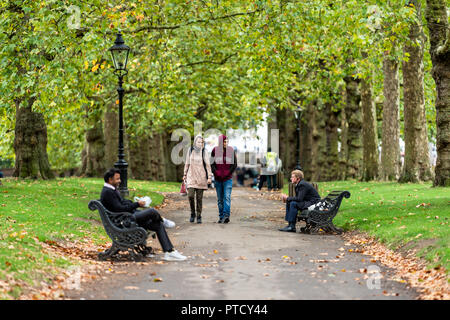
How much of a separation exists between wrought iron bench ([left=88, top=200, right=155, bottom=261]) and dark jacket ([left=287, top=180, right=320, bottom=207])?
14.9 ft

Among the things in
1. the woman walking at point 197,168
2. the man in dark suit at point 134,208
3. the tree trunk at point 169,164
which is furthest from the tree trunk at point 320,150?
the man in dark suit at point 134,208

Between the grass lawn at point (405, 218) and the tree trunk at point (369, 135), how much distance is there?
5511mm

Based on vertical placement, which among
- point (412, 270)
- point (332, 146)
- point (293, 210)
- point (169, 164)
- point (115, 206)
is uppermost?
point (332, 146)

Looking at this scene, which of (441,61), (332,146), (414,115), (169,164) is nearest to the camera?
(441,61)

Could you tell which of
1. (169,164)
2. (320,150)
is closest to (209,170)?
(320,150)

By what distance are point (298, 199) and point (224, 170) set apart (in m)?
2.13

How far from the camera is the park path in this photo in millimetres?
7648

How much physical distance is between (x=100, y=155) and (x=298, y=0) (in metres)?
16.3

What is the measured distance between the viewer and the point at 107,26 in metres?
17.3

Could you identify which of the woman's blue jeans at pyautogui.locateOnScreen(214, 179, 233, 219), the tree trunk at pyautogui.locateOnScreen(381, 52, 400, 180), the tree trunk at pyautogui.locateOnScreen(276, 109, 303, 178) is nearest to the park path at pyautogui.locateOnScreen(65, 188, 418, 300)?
the woman's blue jeans at pyautogui.locateOnScreen(214, 179, 233, 219)

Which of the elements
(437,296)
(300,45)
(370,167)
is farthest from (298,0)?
(437,296)

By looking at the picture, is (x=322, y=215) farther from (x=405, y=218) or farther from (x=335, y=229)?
(x=405, y=218)

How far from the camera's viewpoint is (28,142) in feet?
73.5

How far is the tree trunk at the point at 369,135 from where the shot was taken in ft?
88.5
